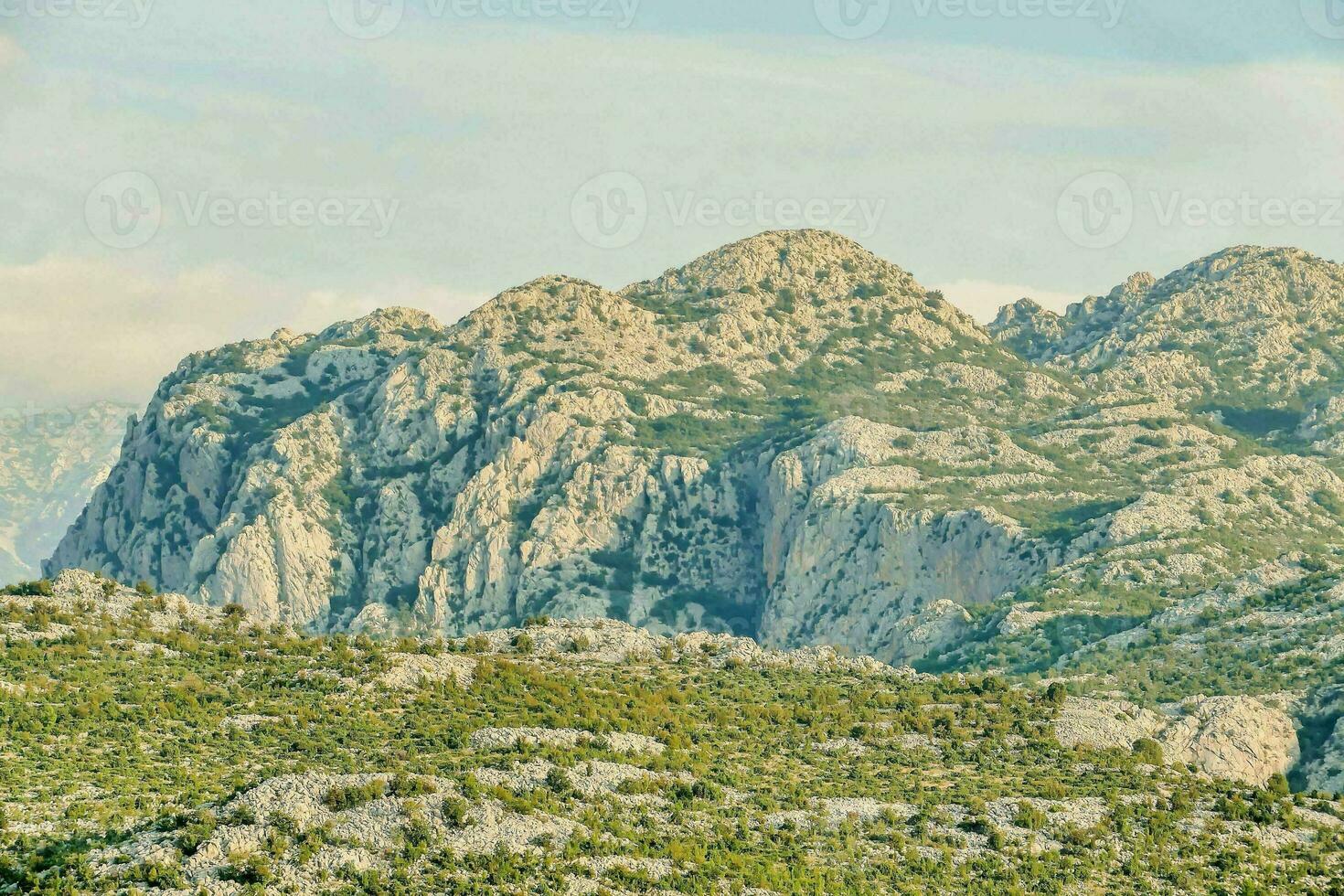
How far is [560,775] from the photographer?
114812 mm

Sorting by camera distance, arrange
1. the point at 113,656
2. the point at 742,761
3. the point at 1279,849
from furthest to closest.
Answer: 1. the point at 113,656
2. the point at 742,761
3. the point at 1279,849

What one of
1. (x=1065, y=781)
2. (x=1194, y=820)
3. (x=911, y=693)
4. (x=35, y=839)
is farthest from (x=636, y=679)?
(x=35, y=839)

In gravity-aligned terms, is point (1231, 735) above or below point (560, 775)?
below

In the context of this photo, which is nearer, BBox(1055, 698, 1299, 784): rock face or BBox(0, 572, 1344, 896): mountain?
BBox(0, 572, 1344, 896): mountain

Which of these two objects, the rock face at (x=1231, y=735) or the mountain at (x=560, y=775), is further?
the rock face at (x=1231, y=735)

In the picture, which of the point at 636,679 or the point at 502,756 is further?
the point at 636,679

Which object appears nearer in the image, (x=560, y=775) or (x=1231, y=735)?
(x=560, y=775)

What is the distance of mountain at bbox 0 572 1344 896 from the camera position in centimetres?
10244

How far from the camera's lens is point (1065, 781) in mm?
132250

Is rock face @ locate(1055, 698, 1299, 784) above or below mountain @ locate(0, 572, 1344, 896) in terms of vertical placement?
below

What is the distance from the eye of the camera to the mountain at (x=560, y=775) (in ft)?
336

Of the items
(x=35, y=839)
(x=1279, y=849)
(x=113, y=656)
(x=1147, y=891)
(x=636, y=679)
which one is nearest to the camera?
(x=35, y=839)

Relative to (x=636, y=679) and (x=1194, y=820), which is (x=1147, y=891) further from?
(x=636, y=679)

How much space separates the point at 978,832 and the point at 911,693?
36433mm
